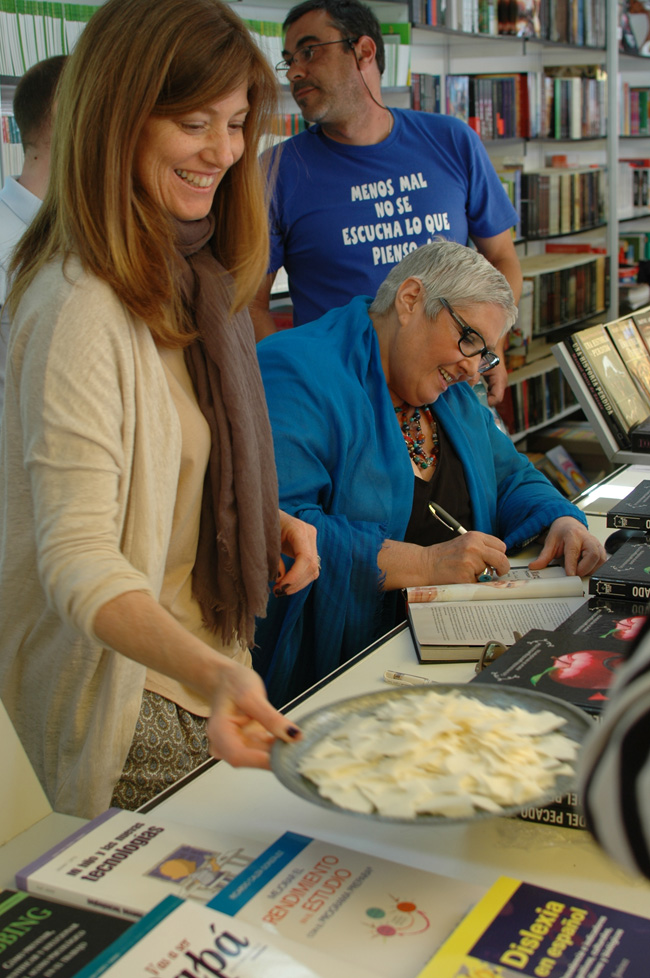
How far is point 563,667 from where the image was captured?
3.96 feet

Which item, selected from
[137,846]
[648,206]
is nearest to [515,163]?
[648,206]

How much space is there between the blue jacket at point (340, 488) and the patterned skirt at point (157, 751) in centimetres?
54

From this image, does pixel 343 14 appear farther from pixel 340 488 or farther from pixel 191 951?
pixel 191 951

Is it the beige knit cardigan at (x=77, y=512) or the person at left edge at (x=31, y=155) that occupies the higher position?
the person at left edge at (x=31, y=155)

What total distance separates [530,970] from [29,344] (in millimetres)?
808

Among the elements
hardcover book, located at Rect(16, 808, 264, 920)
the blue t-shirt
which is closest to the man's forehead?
the blue t-shirt

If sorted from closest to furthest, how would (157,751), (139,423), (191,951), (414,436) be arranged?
(191,951) → (139,423) → (157,751) → (414,436)

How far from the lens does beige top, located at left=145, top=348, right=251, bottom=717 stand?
1.28 meters

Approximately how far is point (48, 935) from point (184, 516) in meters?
0.61

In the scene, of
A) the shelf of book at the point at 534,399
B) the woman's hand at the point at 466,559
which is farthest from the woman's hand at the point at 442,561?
the shelf of book at the point at 534,399

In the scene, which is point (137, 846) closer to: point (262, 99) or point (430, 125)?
point (262, 99)

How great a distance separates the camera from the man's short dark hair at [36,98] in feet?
7.20

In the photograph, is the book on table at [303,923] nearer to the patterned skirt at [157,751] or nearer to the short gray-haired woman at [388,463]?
the patterned skirt at [157,751]

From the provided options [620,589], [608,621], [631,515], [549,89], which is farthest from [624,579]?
[549,89]
